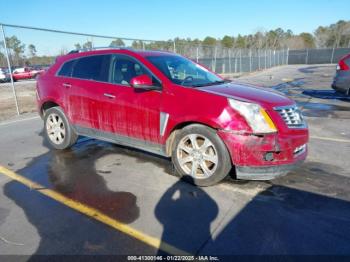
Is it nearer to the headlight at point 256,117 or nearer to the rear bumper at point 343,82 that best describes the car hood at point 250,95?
the headlight at point 256,117

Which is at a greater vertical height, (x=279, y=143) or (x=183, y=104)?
(x=183, y=104)

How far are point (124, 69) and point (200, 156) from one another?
1.83 metres

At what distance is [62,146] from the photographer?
5508mm

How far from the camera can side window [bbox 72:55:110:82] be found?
15.6 ft

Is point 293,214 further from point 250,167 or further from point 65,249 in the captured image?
point 65,249

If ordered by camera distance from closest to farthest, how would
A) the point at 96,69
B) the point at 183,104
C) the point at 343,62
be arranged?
the point at 183,104 → the point at 96,69 → the point at 343,62

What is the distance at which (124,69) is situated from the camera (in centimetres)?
455

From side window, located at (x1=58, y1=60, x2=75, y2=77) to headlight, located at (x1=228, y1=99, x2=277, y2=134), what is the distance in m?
3.19

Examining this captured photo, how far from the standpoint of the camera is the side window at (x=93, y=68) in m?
4.75

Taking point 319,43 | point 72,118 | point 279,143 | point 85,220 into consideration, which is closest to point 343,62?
point 279,143

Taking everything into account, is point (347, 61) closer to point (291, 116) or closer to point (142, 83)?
point (291, 116)

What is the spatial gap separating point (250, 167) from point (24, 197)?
2.83 m

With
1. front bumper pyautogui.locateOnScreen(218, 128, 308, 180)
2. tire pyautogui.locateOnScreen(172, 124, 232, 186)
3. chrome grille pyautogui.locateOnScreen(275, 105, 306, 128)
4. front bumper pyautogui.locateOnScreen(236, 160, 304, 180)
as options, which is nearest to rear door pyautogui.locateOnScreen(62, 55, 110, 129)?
tire pyautogui.locateOnScreen(172, 124, 232, 186)

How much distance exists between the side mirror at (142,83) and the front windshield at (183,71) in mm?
280
